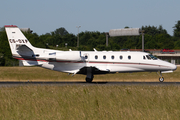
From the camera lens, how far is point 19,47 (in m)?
20.9

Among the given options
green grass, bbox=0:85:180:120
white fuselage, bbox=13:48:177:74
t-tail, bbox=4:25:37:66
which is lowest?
green grass, bbox=0:85:180:120

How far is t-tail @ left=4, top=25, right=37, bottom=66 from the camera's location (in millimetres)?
21156

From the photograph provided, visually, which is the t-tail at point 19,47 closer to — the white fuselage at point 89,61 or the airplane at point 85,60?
the airplane at point 85,60

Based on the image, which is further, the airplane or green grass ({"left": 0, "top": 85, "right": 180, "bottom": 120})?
the airplane

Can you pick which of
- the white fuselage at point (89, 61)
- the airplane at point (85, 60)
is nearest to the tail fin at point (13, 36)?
the airplane at point (85, 60)

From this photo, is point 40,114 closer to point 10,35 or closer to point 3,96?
point 3,96

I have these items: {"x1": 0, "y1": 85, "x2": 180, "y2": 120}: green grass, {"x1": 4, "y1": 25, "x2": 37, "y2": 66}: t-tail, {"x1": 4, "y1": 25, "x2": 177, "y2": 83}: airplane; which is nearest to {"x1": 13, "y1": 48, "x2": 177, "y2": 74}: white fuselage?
{"x1": 4, "y1": 25, "x2": 177, "y2": 83}: airplane

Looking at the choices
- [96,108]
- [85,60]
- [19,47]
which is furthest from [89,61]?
[96,108]

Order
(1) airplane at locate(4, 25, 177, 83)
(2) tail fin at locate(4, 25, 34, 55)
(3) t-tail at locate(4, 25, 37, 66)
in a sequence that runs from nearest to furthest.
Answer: (1) airplane at locate(4, 25, 177, 83), (3) t-tail at locate(4, 25, 37, 66), (2) tail fin at locate(4, 25, 34, 55)

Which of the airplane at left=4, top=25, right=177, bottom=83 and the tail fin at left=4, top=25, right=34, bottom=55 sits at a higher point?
the tail fin at left=4, top=25, right=34, bottom=55

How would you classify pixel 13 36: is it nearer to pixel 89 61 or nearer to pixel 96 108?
pixel 89 61

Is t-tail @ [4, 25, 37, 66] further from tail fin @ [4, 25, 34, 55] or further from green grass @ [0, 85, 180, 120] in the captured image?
green grass @ [0, 85, 180, 120]

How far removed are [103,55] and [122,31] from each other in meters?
42.7

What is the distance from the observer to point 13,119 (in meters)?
7.50
